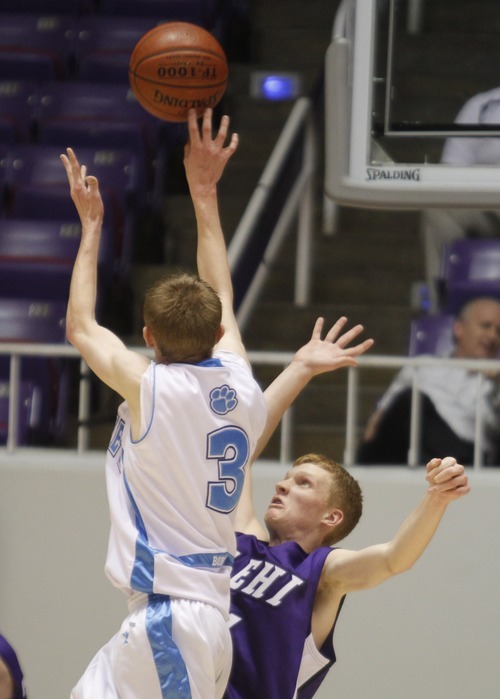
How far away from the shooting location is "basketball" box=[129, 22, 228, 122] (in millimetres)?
3916

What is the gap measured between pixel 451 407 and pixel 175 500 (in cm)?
239

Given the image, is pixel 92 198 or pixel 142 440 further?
pixel 92 198

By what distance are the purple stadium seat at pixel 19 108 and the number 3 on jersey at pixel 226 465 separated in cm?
509

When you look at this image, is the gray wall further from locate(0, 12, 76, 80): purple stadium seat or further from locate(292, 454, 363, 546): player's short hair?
locate(0, 12, 76, 80): purple stadium seat

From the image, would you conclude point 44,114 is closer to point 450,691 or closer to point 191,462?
point 450,691

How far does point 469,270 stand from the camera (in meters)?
6.23

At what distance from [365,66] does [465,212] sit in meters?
2.43

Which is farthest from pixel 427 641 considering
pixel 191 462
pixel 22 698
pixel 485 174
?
pixel 191 462

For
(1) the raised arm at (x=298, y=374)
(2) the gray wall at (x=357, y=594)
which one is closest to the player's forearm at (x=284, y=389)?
(1) the raised arm at (x=298, y=374)

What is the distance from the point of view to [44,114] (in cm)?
780

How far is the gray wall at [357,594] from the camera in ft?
16.0

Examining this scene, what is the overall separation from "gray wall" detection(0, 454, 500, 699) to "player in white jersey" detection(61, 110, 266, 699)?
2003mm

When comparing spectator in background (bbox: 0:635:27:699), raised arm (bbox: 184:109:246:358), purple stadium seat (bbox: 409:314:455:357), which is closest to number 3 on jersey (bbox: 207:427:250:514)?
raised arm (bbox: 184:109:246:358)

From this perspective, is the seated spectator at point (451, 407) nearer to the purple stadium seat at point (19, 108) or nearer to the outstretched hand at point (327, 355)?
the outstretched hand at point (327, 355)
